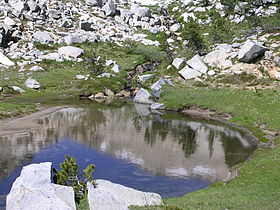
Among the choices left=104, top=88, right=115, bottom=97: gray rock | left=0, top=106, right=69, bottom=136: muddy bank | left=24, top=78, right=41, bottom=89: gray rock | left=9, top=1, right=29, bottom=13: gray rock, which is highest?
left=9, top=1, right=29, bottom=13: gray rock

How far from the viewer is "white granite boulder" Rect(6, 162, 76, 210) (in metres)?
16.6

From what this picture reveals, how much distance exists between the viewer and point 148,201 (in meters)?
21.8

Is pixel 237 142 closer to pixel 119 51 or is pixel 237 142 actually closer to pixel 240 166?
pixel 240 166

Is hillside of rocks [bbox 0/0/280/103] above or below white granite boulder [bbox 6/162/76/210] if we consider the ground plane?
above

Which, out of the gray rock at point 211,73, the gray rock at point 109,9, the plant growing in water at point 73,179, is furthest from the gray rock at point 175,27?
the plant growing in water at point 73,179

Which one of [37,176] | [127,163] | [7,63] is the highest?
[7,63]

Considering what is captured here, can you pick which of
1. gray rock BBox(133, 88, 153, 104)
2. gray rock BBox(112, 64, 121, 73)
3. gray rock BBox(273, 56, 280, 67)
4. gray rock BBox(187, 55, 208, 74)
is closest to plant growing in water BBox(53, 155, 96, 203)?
gray rock BBox(133, 88, 153, 104)

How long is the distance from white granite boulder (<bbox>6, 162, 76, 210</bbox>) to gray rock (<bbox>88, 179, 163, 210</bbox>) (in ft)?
4.04

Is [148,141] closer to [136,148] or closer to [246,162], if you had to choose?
[136,148]

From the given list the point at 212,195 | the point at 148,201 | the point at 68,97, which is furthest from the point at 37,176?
the point at 68,97

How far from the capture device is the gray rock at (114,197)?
1825 centimetres

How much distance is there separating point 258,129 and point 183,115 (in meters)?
15.8

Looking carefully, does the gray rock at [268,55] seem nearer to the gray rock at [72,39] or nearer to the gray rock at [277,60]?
the gray rock at [277,60]

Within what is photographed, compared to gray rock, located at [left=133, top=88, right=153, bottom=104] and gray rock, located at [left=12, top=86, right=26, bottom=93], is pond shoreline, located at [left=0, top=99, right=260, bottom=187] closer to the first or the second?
gray rock, located at [left=133, top=88, right=153, bottom=104]
